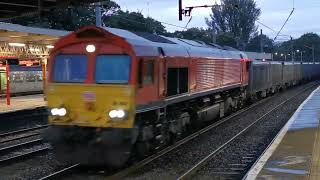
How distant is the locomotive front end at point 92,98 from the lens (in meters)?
11.3

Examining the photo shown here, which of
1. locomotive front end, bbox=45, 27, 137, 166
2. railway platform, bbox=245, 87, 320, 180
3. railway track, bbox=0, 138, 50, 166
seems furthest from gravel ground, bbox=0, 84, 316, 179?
railway platform, bbox=245, 87, 320, 180

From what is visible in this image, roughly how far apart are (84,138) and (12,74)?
3005 cm

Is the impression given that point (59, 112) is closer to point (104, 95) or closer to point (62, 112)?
point (62, 112)

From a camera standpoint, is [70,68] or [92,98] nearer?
[92,98]

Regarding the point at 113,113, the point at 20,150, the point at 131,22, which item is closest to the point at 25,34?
the point at 20,150

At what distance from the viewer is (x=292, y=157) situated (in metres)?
12.3

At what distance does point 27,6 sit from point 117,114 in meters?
9.26

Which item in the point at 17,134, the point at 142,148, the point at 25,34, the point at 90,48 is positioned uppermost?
the point at 25,34

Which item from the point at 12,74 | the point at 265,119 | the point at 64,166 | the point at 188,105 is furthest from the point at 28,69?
the point at 64,166

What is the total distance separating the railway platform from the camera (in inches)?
410

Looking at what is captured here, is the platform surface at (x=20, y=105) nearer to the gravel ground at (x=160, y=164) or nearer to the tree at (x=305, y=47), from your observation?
the gravel ground at (x=160, y=164)

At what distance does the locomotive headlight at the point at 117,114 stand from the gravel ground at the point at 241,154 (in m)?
1.98

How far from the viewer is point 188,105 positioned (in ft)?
54.2

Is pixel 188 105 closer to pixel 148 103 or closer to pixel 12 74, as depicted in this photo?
pixel 148 103
